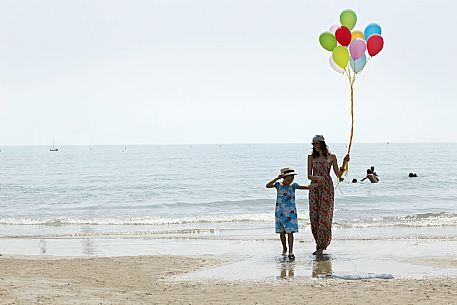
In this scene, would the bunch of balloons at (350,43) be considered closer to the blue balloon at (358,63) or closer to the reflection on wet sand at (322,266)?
the blue balloon at (358,63)

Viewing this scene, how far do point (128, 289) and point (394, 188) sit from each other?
30986 mm

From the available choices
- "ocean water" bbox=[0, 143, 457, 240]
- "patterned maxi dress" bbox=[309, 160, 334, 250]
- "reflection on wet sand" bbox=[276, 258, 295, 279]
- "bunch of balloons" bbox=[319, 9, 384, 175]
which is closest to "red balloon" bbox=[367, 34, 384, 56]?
"bunch of balloons" bbox=[319, 9, 384, 175]

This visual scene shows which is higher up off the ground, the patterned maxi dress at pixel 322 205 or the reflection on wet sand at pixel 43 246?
the patterned maxi dress at pixel 322 205

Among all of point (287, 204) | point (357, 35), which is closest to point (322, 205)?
point (287, 204)

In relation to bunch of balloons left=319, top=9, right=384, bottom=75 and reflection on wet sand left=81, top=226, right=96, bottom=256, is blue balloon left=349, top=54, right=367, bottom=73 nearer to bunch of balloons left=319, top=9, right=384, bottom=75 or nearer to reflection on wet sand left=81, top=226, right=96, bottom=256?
bunch of balloons left=319, top=9, right=384, bottom=75

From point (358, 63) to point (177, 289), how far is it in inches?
210

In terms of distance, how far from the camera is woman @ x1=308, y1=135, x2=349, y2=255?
992 cm

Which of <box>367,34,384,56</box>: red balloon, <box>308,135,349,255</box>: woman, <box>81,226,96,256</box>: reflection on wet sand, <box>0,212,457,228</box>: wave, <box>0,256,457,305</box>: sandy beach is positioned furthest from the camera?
<box>0,212,457,228</box>: wave

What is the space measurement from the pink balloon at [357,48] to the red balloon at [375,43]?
9cm

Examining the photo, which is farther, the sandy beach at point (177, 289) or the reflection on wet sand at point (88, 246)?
the reflection on wet sand at point (88, 246)

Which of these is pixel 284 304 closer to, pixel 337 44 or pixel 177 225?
pixel 337 44

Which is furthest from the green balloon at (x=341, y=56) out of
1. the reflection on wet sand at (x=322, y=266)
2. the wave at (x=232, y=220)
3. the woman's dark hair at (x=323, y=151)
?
the wave at (x=232, y=220)

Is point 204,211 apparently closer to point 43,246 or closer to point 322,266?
point 43,246

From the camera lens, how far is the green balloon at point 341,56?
33.2 feet
